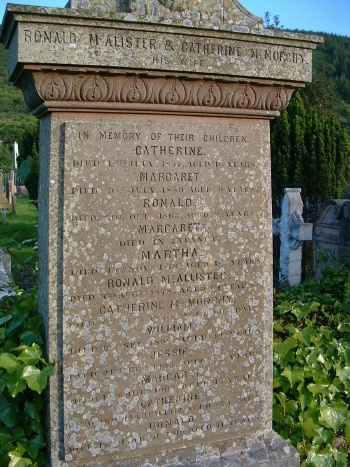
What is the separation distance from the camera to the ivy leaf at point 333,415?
3219mm

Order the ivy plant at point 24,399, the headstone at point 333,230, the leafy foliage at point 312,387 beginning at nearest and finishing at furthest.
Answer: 1. the ivy plant at point 24,399
2. the leafy foliage at point 312,387
3. the headstone at point 333,230

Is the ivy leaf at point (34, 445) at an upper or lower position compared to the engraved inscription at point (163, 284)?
lower

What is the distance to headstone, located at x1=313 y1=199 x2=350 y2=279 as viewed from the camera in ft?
27.1

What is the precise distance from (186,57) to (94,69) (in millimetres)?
472

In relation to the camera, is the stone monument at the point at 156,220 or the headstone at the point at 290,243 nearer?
the stone monument at the point at 156,220

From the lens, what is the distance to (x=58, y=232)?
258 cm

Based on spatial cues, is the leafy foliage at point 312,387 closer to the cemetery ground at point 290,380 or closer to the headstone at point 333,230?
the cemetery ground at point 290,380

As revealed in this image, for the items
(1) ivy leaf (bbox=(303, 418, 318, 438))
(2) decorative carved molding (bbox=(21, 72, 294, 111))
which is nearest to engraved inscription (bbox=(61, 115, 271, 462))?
(2) decorative carved molding (bbox=(21, 72, 294, 111))

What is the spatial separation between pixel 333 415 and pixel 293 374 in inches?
13.1

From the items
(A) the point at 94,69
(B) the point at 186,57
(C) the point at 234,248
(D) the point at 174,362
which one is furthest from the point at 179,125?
(D) the point at 174,362

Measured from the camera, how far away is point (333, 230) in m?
8.61

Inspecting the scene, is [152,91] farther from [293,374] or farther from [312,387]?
[312,387]

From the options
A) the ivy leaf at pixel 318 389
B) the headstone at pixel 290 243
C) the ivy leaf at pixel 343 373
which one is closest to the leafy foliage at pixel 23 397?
the ivy leaf at pixel 318 389

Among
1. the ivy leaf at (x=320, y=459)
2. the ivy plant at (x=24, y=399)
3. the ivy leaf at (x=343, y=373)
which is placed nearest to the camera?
the ivy plant at (x=24, y=399)
